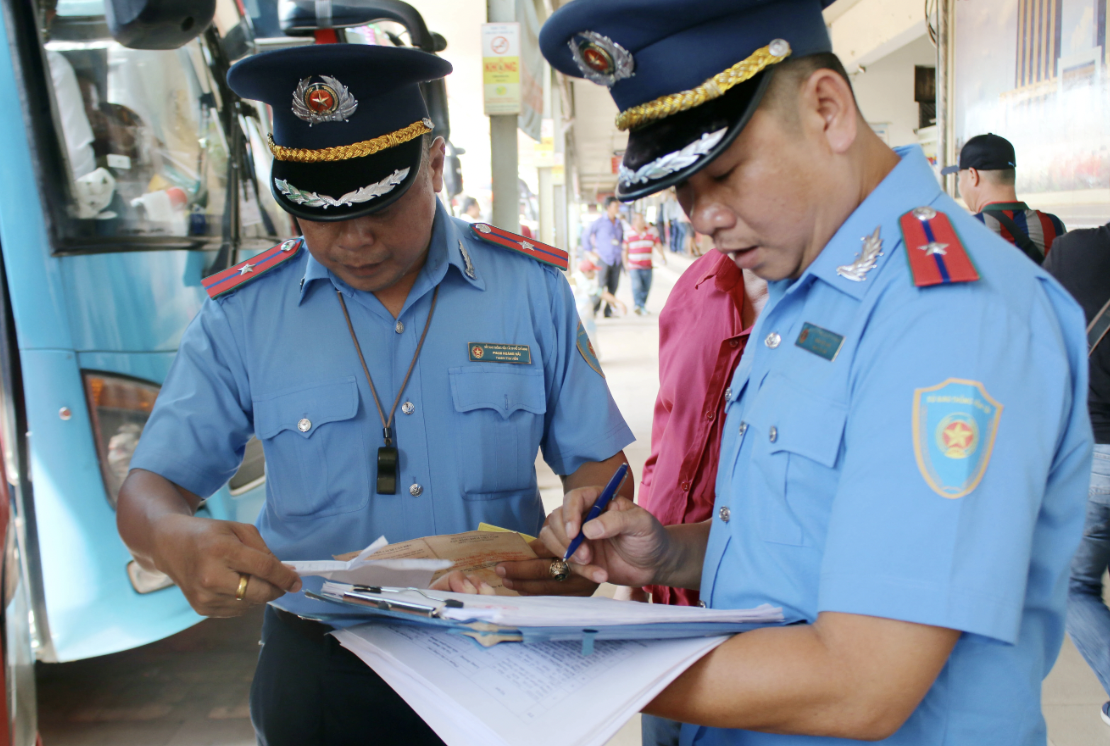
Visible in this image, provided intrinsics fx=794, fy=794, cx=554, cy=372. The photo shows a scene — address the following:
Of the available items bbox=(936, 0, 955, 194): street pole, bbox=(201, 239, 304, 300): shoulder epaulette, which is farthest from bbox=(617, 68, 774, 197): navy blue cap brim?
A: bbox=(936, 0, 955, 194): street pole

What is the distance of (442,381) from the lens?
4.94 feet

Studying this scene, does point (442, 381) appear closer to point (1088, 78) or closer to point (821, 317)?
point (821, 317)

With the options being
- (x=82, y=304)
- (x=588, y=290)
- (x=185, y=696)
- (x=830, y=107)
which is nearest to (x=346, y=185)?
(x=830, y=107)

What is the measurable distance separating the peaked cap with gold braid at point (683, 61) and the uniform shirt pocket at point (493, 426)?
58 centimetres

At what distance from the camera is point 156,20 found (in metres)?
1.72

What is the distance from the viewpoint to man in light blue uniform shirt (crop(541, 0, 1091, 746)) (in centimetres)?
73

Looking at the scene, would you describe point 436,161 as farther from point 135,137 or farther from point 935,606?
point 135,137

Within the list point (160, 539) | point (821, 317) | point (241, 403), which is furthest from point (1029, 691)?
point (241, 403)

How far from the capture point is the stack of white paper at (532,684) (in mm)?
754

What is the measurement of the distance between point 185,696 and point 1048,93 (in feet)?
15.0

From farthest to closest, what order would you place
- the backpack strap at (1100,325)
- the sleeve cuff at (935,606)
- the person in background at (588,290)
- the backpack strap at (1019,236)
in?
the person in background at (588,290)
the backpack strap at (1019,236)
the backpack strap at (1100,325)
the sleeve cuff at (935,606)

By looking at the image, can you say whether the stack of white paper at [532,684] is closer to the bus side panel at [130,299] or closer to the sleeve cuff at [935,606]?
the sleeve cuff at [935,606]

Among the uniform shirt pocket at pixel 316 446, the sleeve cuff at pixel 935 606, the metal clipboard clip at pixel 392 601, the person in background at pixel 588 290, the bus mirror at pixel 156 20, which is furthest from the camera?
the person in background at pixel 588 290

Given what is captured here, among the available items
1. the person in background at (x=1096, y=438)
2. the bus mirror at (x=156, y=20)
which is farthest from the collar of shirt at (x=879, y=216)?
the person in background at (x=1096, y=438)
